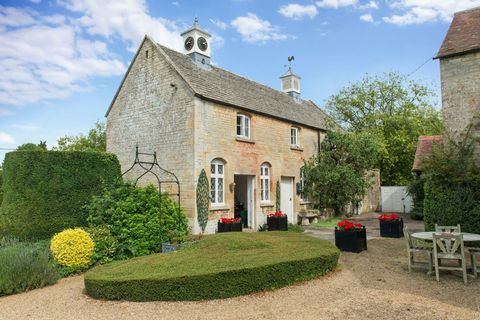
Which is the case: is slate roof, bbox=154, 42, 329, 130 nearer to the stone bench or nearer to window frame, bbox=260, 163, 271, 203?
window frame, bbox=260, 163, 271, 203

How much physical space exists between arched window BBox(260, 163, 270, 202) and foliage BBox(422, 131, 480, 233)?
23.8ft

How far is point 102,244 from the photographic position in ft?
32.4

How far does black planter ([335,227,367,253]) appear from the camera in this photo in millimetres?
10219

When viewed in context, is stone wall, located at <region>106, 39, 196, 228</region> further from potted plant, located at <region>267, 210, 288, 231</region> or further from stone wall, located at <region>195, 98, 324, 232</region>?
potted plant, located at <region>267, 210, 288, 231</region>

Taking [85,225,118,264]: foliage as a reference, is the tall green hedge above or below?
above

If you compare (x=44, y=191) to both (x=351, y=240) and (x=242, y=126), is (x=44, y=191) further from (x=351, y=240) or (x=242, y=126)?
(x=351, y=240)

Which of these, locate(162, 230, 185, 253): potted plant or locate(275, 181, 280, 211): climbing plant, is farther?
locate(275, 181, 280, 211): climbing plant

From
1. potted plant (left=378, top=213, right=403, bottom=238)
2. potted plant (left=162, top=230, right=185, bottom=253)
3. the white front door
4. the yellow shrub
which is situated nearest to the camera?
the yellow shrub

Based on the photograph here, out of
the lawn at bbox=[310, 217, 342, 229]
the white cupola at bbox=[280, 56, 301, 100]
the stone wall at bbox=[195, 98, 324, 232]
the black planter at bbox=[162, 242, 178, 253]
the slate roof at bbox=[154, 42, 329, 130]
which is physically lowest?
the lawn at bbox=[310, 217, 342, 229]

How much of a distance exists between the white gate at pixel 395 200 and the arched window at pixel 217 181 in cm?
1537

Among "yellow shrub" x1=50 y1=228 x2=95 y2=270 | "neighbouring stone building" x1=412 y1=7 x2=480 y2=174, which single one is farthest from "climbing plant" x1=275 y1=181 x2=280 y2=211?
"yellow shrub" x1=50 y1=228 x2=95 y2=270

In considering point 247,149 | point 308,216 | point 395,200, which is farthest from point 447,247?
point 395,200

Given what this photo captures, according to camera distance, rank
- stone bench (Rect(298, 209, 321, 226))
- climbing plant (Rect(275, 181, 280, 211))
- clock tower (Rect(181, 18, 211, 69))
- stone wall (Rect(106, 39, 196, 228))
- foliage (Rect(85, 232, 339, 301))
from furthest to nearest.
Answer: stone bench (Rect(298, 209, 321, 226)) < climbing plant (Rect(275, 181, 280, 211)) < clock tower (Rect(181, 18, 211, 69)) < stone wall (Rect(106, 39, 196, 228)) < foliage (Rect(85, 232, 339, 301))

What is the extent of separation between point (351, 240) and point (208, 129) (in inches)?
274
